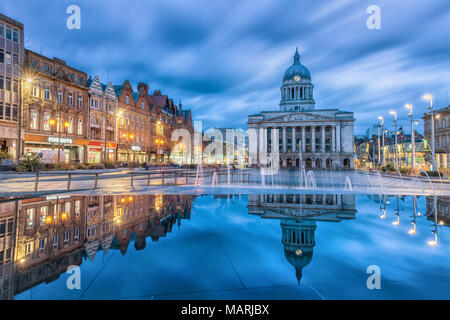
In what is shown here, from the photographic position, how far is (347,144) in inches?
4158

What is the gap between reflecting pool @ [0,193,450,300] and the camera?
356cm

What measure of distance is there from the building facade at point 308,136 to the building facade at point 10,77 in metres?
82.9

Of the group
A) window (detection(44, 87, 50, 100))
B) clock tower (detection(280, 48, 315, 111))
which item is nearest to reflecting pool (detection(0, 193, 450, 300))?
window (detection(44, 87, 50, 100))

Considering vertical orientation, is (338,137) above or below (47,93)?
below

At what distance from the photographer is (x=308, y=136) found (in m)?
111

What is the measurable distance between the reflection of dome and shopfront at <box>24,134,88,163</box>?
33.4 metres

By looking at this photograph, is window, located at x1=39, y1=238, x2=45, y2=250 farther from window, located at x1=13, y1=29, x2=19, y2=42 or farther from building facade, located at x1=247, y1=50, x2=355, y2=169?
building facade, located at x1=247, y1=50, x2=355, y2=169

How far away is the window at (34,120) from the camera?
118 feet

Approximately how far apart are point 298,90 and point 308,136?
23704 mm

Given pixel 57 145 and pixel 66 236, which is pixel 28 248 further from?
pixel 57 145

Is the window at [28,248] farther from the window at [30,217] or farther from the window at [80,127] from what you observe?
the window at [80,127]

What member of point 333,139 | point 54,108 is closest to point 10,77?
point 54,108
